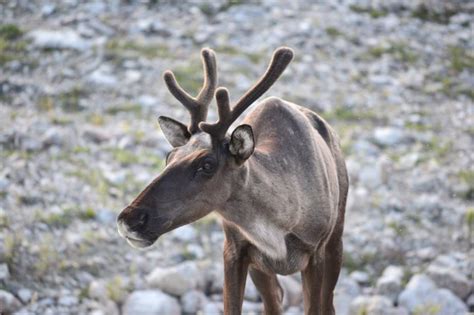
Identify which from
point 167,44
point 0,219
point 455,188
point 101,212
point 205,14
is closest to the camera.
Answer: point 0,219

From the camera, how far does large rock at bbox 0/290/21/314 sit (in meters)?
7.83

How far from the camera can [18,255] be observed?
8.53 m

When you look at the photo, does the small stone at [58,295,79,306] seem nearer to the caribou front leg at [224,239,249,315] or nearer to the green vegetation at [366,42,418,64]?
the caribou front leg at [224,239,249,315]

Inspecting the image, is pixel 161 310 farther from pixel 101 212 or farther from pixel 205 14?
pixel 205 14

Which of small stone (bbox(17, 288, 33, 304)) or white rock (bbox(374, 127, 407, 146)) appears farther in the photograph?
white rock (bbox(374, 127, 407, 146))

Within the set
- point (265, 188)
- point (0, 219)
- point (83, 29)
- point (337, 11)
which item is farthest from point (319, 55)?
point (265, 188)

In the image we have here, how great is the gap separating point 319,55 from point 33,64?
4.62 m

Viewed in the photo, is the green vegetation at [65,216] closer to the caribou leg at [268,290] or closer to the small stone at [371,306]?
the small stone at [371,306]

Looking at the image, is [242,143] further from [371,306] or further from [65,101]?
[65,101]

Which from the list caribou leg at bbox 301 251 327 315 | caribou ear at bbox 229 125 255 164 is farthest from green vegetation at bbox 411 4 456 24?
caribou ear at bbox 229 125 255 164

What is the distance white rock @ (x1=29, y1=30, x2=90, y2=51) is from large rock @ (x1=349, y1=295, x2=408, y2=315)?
274 inches

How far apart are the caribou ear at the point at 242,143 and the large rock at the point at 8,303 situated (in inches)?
141

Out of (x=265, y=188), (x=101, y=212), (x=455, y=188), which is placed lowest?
(x=455, y=188)

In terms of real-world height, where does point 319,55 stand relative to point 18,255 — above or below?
below
